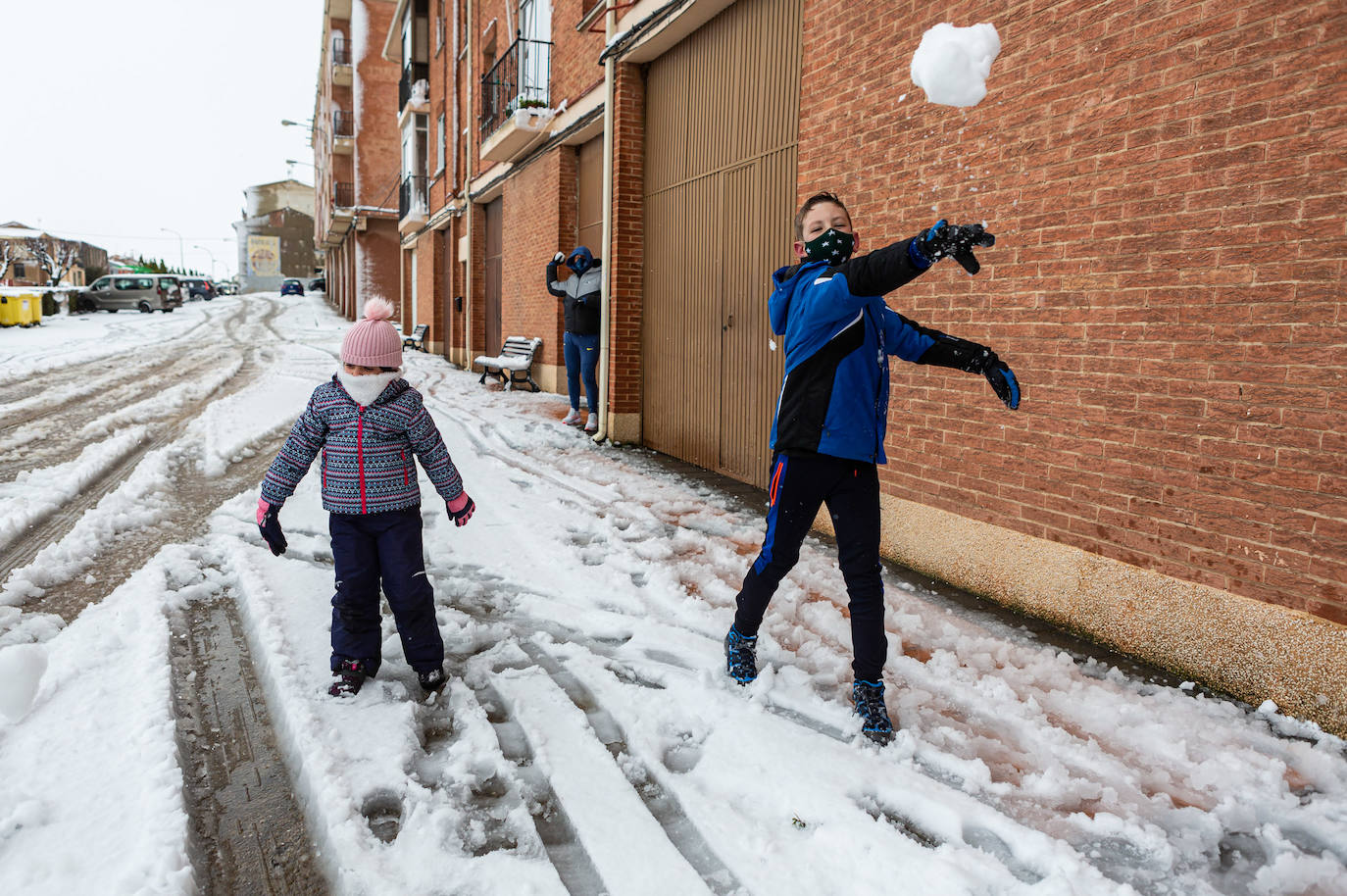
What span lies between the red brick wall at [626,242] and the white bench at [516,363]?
3.94 metres

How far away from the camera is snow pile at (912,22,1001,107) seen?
2.99 metres

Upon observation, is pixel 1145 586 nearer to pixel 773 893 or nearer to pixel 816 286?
pixel 816 286

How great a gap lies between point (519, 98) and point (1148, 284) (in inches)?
393

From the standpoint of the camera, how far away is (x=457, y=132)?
17.7 m

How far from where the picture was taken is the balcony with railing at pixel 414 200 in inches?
862

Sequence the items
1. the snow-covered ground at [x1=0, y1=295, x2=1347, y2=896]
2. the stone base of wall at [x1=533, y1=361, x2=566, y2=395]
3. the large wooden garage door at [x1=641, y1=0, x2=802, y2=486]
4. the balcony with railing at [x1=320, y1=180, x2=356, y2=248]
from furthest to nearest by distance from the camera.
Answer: the balcony with railing at [x1=320, y1=180, x2=356, y2=248] < the stone base of wall at [x1=533, y1=361, x2=566, y2=395] < the large wooden garage door at [x1=641, y1=0, x2=802, y2=486] < the snow-covered ground at [x1=0, y1=295, x2=1347, y2=896]

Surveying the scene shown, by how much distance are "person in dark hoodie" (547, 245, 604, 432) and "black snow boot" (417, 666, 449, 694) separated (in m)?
6.17

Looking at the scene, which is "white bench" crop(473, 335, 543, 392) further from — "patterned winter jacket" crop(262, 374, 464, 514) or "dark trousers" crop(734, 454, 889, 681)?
"dark trousers" crop(734, 454, 889, 681)

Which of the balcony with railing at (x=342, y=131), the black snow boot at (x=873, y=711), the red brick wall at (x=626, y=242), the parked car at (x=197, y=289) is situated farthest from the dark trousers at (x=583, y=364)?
the parked car at (x=197, y=289)

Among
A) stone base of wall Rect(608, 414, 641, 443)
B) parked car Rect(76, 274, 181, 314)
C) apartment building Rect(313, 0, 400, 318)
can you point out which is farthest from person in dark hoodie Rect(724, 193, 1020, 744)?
parked car Rect(76, 274, 181, 314)

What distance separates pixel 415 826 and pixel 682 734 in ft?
3.03

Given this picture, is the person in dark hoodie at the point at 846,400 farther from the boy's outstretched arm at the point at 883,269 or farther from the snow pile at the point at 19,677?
the snow pile at the point at 19,677

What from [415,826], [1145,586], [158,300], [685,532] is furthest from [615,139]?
[158,300]

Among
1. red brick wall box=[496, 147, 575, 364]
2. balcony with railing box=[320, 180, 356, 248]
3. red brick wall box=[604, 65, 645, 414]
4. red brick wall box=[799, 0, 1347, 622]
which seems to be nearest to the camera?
red brick wall box=[799, 0, 1347, 622]
